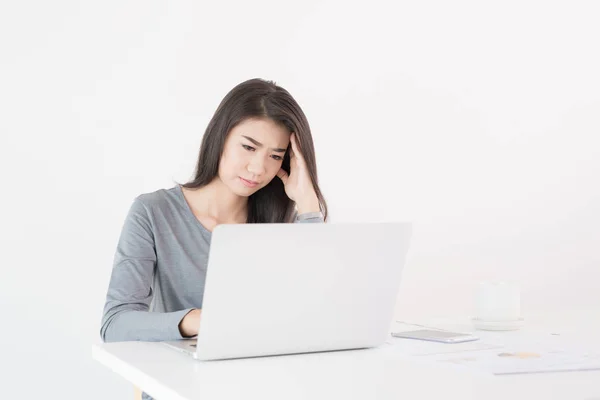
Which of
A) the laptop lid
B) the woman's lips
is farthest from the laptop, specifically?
the woman's lips

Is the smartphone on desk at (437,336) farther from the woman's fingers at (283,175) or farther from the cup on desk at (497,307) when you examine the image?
the woman's fingers at (283,175)

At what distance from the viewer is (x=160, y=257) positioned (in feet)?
6.84

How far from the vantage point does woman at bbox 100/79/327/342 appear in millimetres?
2045

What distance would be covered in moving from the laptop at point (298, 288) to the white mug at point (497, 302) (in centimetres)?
39

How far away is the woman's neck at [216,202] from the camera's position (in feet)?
7.42

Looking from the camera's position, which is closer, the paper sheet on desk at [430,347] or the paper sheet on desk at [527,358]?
the paper sheet on desk at [527,358]

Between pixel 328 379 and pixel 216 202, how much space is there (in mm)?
1153

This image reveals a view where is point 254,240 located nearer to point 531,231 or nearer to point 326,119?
point 326,119

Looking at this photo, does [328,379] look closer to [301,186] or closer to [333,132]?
[301,186]

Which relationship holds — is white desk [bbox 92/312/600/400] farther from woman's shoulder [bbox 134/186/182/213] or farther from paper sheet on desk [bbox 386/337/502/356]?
woman's shoulder [bbox 134/186/182/213]

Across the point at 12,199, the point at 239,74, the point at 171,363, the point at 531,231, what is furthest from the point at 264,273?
the point at 531,231

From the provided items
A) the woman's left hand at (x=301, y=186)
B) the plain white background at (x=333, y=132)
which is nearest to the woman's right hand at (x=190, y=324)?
the woman's left hand at (x=301, y=186)

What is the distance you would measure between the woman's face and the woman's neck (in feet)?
0.19

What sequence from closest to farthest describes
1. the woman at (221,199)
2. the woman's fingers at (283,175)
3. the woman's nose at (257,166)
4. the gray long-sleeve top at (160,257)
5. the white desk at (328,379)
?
the white desk at (328,379), the gray long-sleeve top at (160,257), the woman at (221,199), the woman's nose at (257,166), the woman's fingers at (283,175)
